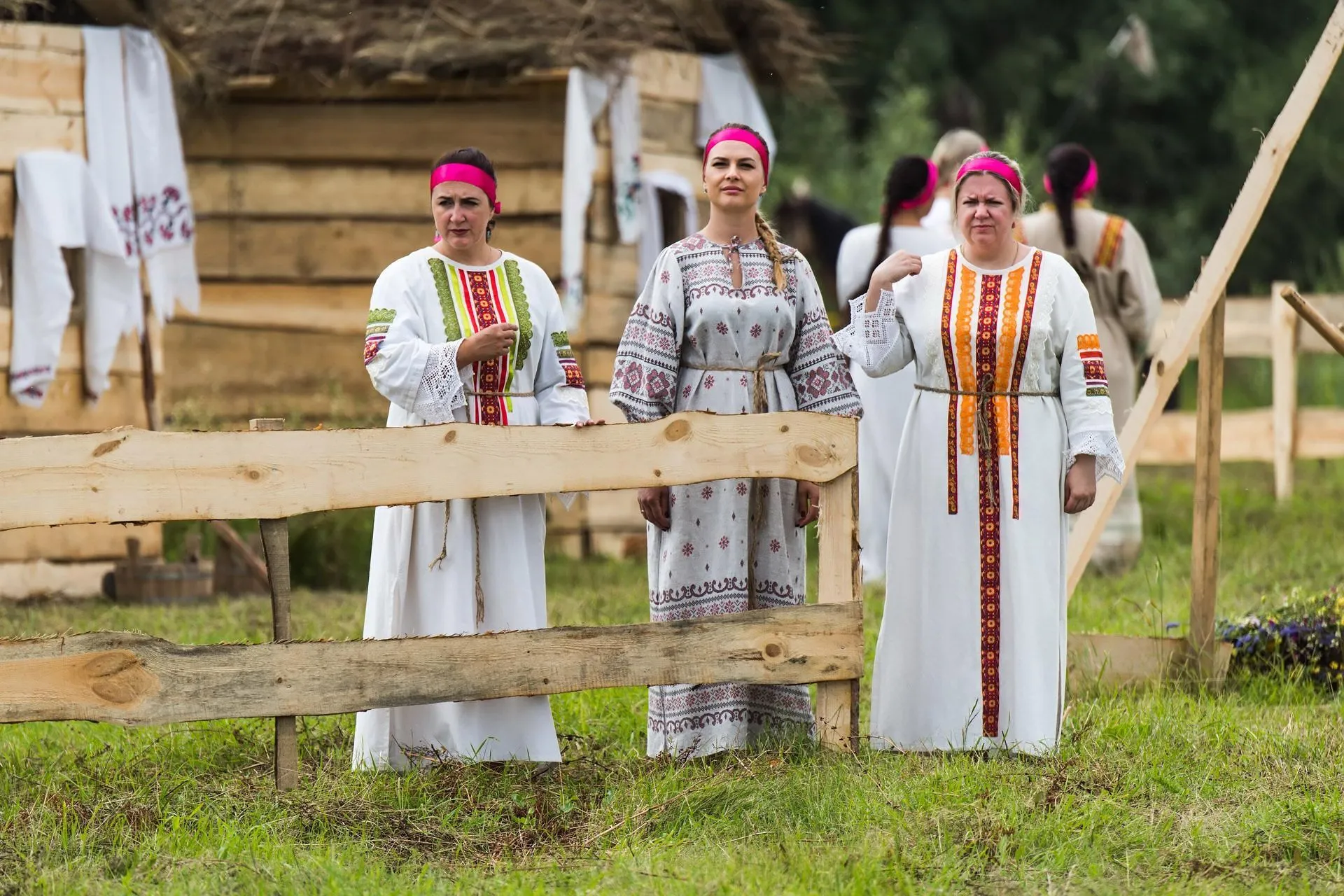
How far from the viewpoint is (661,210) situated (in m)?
10.4

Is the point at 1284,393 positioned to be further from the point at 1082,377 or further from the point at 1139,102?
the point at 1139,102

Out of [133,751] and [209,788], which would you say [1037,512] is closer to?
[209,788]

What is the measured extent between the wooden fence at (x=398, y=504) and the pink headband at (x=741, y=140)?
0.81 meters

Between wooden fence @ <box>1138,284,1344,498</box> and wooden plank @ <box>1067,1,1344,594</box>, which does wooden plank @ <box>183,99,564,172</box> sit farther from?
wooden plank @ <box>1067,1,1344,594</box>

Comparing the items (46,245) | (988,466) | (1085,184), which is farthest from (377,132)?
(988,466)

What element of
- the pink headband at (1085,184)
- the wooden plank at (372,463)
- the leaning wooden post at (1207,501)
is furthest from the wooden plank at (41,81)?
the leaning wooden post at (1207,501)

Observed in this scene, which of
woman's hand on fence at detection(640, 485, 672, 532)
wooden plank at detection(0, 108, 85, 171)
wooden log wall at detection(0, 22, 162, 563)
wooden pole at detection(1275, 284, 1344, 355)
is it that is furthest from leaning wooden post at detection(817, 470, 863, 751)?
wooden plank at detection(0, 108, 85, 171)

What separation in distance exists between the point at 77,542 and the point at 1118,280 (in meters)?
5.02

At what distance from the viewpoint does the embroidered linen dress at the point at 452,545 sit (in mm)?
4898

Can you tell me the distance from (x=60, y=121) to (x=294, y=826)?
489cm

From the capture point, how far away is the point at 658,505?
16.7 ft

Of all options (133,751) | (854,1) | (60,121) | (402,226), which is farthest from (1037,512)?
(854,1)

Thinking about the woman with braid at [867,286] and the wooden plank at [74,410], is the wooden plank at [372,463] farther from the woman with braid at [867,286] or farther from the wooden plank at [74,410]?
the wooden plank at [74,410]

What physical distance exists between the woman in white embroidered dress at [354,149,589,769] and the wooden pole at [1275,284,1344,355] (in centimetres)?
242
